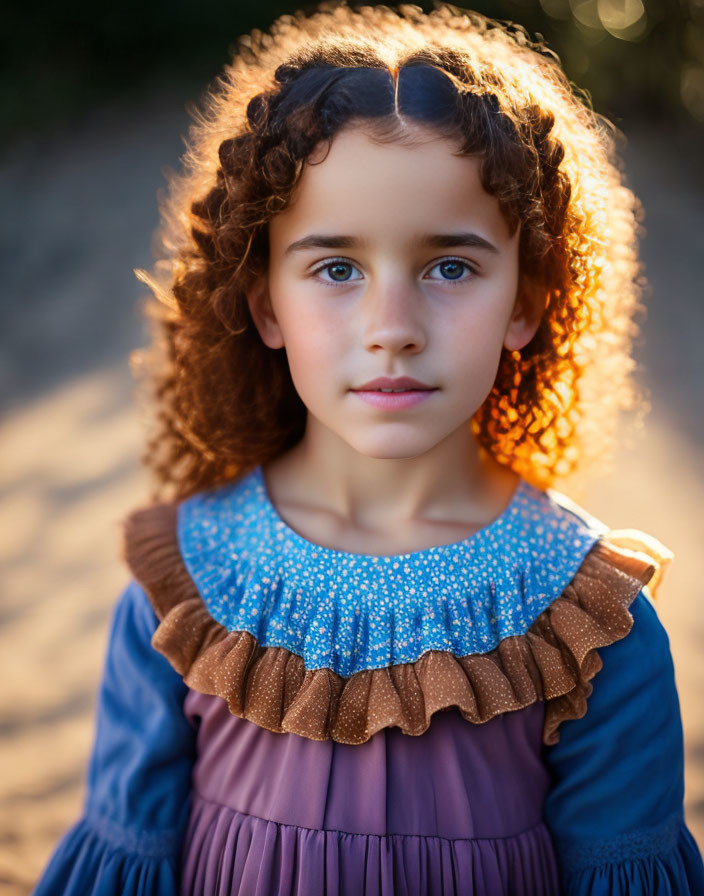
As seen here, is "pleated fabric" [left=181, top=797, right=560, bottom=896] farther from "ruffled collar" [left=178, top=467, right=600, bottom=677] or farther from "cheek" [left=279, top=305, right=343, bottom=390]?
"cheek" [left=279, top=305, right=343, bottom=390]

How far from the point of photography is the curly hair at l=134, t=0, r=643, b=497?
1142 mm

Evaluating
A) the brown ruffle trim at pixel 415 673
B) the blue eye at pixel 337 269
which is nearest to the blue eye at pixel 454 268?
the blue eye at pixel 337 269

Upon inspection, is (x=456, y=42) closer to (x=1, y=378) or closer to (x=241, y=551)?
(x=241, y=551)

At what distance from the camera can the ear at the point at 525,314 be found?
4.21ft

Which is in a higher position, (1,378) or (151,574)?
(1,378)

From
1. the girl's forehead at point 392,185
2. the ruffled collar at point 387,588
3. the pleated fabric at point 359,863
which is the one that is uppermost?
the girl's forehead at point 392,185

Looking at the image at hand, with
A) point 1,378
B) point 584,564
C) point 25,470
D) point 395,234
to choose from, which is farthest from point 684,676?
point 1,378

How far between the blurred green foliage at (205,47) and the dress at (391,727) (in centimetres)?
504

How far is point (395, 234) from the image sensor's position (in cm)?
109

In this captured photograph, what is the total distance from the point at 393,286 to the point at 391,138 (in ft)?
0.56

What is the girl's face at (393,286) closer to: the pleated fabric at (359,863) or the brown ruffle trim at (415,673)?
the brown ruffle trim at (415,673)

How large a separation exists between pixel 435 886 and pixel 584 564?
45 cm

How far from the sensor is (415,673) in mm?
1174

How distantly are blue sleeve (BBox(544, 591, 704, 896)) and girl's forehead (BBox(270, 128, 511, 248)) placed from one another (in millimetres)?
575
